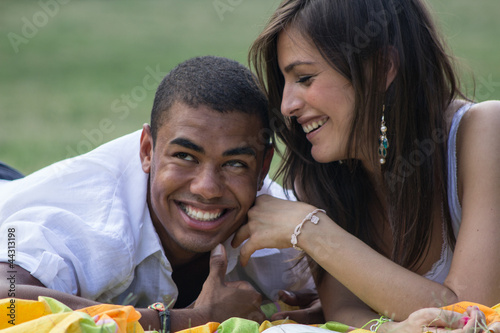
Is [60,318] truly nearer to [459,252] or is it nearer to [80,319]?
[80,319]

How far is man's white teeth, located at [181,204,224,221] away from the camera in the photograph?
364 centimetres

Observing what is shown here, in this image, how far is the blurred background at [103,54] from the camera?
11883mm

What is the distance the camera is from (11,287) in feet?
9.73

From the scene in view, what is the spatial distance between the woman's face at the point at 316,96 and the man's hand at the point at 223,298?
758 millimetres

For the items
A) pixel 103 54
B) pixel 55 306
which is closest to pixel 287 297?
pixel 55 306

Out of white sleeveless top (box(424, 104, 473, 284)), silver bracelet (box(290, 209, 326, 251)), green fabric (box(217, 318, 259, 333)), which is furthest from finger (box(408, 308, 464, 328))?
white sleeveless top (box(424, 104, 473, 284))

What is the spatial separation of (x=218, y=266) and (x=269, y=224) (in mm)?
337

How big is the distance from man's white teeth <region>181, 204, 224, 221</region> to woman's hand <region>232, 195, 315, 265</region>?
0.19m

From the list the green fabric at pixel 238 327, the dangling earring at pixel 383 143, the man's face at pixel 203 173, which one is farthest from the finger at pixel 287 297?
the green fabric at pixel 238 327

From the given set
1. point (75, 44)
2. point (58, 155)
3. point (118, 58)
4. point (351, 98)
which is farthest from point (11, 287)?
point (75, 44)

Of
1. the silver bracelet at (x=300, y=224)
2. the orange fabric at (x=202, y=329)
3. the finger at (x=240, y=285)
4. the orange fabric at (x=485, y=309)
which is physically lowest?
the orange fabric at (x=485, y=309)

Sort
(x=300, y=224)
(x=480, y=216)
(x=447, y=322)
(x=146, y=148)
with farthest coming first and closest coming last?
(x=146, y=148), (x=300, y=224), (x=480, y=216), (x=447, y=322)

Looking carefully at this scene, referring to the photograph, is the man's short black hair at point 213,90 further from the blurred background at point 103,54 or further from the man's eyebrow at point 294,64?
the blurred background at point 103,54

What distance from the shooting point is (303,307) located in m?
4.16
